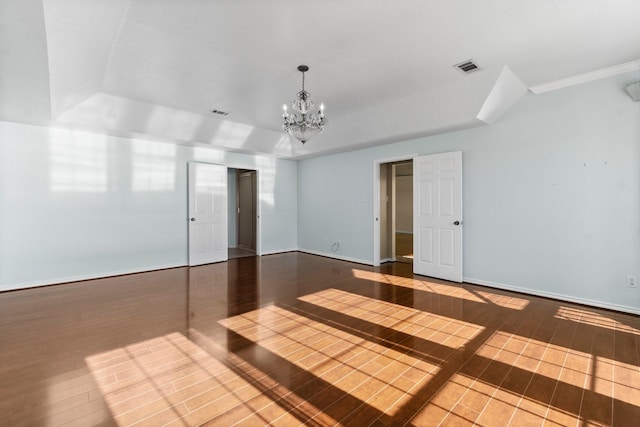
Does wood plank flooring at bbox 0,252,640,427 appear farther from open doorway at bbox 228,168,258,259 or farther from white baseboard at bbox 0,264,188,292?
open doorway at bbox 228,168,258,259

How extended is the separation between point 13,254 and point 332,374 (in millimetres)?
5285

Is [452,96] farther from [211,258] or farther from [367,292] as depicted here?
[211,258]

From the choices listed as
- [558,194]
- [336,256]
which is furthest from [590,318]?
[336,256]

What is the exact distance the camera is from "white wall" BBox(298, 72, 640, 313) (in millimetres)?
3564

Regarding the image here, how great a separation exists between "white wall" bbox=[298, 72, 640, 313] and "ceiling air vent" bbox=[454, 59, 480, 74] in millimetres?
1185

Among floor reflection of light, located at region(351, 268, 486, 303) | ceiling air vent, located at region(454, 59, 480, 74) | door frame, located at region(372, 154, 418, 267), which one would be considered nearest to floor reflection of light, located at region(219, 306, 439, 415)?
floor reflection of light, located at region(351, 268, 486, 303)

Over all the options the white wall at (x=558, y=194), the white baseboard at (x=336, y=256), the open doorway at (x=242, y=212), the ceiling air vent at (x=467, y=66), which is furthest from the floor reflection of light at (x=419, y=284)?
the open doorway at (x=242, y=212)

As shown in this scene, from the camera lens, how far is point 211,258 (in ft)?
21.8

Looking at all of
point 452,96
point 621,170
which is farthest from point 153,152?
point 621,170

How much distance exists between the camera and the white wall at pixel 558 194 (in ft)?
11.7

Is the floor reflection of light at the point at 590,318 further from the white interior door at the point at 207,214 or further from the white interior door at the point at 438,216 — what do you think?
the white interior door at the point at 207,214

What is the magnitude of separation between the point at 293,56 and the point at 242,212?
6.08m

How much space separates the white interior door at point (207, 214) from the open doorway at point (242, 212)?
79 centimetres

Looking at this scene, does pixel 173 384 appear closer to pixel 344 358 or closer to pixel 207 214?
pixel 344 358
